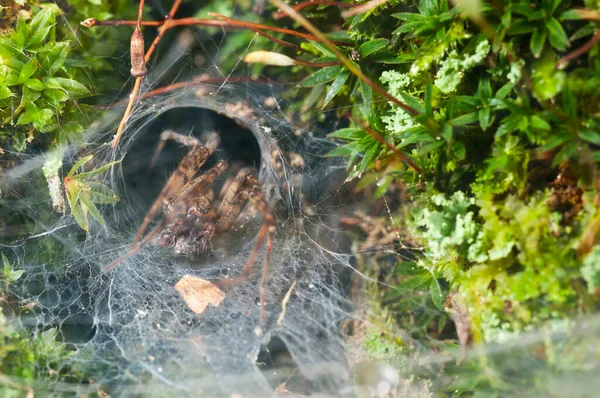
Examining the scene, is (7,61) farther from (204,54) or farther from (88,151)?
(204,54)

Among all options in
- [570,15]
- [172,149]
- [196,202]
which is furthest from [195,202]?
[570,15]

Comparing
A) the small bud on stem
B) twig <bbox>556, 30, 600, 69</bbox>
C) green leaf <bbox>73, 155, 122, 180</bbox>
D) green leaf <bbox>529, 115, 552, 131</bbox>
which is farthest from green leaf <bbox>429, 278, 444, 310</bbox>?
the small bud on stem

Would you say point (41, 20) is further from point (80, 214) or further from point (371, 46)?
point (371, 46)

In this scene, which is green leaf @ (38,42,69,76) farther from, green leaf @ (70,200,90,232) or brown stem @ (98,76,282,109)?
green leaf @ (70,200,90,232)

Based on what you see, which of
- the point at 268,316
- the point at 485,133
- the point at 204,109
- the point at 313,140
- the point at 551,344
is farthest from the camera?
the point at 204,109

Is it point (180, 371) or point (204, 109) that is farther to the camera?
point (204, 109)

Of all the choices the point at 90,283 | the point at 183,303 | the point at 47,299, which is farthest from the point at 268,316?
the point at 47,299

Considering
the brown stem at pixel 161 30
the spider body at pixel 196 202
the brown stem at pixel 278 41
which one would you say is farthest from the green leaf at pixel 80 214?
the brown stem at pixel 278 41
